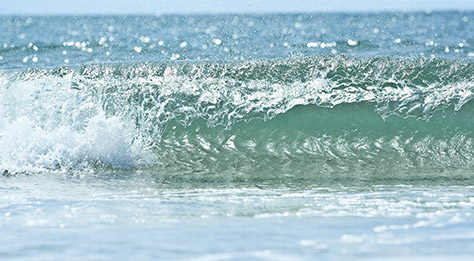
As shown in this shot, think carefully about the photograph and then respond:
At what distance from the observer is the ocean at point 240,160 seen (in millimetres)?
3264

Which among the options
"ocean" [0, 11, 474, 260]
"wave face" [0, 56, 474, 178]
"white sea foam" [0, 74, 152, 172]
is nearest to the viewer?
"ocean" [0, 11, 474, 260]

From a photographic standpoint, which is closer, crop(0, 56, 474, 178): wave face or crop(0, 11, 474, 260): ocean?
crop(0, 11, 474, 260): ocean

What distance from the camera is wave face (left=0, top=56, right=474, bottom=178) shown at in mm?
5805

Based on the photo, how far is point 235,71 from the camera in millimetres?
7121

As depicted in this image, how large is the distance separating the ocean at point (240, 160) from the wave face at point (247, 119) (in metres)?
0.02

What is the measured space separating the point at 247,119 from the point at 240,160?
1.97ft

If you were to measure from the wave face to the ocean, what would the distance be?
15 millimetres

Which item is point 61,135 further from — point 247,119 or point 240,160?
point 247,119

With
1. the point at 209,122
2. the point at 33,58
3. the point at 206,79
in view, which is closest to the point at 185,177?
the point at 209,122

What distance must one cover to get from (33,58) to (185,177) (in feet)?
26.9

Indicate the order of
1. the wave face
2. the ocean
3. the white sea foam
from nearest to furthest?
the ocean
the white sea foam
the wave face

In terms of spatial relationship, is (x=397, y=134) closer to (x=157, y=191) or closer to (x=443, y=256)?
(x=157, y=191)

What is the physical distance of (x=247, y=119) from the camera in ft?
21.2

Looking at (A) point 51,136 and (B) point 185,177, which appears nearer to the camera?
(B) point 185,177
